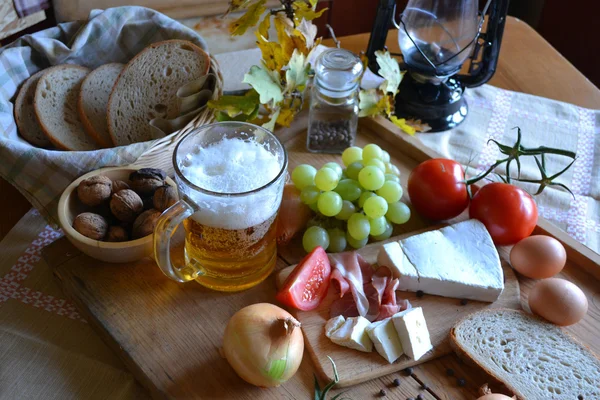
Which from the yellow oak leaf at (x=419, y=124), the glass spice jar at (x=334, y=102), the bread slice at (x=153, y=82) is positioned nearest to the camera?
the glass spice jar at (x=334, y=102)

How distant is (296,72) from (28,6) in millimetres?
811

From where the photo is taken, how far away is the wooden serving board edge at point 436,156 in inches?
41.2

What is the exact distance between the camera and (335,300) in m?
0.96

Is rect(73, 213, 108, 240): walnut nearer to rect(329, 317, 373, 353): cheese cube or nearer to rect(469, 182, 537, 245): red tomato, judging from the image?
rect(329, 317, 373, 353): cheese cube

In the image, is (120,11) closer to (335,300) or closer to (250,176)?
(250,176)

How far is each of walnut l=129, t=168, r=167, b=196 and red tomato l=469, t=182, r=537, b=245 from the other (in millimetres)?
Answer: 598

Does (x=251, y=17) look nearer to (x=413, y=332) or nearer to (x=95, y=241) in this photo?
(x=95, y=241)

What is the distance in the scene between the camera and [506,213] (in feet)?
3.38

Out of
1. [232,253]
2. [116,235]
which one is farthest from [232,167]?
[116,235]

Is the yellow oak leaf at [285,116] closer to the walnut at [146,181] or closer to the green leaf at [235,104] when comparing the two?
the green leaf at [235,104]

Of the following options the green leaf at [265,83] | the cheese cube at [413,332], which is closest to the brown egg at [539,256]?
→ the cheese cube at [413,332]

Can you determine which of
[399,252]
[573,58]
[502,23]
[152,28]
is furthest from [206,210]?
[573,58]

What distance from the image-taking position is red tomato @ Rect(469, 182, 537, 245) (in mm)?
1031

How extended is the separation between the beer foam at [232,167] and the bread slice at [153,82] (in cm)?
39
